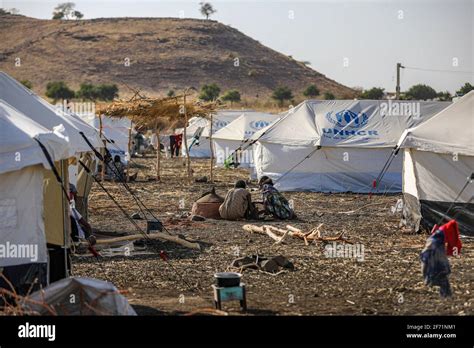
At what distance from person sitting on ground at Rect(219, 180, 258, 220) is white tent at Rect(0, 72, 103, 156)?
3.99 m

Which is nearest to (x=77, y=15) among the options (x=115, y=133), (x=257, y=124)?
(x=115, y=133)

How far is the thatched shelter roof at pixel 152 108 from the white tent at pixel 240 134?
22.5 ft

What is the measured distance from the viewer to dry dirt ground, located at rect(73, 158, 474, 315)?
33.2 ft

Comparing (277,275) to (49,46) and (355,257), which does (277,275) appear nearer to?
(355,257)

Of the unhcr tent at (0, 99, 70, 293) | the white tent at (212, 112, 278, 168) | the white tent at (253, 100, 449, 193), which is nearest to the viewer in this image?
the unhcr tent at (0, 99, 70, 293)

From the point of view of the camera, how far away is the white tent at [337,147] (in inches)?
931

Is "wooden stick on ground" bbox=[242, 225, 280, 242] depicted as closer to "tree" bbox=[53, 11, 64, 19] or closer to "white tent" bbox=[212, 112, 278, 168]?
"white tent" bbox=[212, 112, 278, 168]

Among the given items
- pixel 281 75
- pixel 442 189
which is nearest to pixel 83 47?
pixel 281 75

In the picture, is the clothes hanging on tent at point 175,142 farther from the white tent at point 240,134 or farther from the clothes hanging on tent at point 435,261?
the clothes hanging on tent at point 435,261

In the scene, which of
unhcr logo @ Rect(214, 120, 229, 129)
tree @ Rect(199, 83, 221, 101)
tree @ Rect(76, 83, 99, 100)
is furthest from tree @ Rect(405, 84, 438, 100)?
unhcr logo @ Rect(214, 120, 229, 129)

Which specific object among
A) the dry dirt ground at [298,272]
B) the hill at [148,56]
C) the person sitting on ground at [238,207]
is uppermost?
the hill at [148,56]

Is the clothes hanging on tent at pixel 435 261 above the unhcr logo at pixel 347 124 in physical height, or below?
below

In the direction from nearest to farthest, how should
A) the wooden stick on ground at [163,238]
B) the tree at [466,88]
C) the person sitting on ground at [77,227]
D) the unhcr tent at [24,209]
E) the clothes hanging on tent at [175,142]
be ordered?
the unhcr tent at [24,209] < the person sitting on ground at [77,227] < the wooden stick on ground at [163,238] < the tree at [466,88] < the clothes hanging on tent at [175,142]

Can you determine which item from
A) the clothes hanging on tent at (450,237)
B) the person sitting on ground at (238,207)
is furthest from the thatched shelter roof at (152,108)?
the clothes hanging on tent at (450,237)
